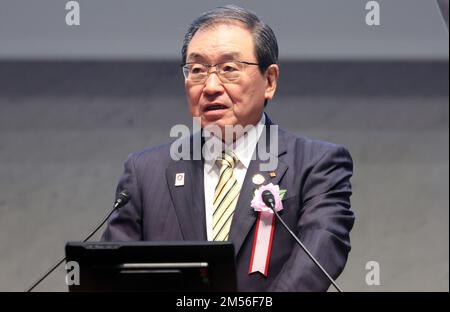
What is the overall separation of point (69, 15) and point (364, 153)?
5.28 feet

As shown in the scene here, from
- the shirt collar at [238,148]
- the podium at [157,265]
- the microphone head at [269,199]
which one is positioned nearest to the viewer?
the podium at [157,265]

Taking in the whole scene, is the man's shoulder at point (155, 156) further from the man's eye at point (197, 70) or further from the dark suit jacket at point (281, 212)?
the man's eye at point (197, 70)

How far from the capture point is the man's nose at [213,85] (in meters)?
2.82

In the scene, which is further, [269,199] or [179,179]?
[179,179]

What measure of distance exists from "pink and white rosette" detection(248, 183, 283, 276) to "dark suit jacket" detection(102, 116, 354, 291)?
0.06ft

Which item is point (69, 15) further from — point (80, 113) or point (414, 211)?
point (414, 211)

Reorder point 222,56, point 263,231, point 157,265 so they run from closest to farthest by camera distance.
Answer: point 157,265 < point 263,231 < point 222,56

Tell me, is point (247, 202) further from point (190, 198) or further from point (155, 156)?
point (155, 156)

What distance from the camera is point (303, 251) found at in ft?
8.64

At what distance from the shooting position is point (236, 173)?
2.88 metres

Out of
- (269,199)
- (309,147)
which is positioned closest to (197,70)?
(309,147)

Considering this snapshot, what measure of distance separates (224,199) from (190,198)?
115 millimetres

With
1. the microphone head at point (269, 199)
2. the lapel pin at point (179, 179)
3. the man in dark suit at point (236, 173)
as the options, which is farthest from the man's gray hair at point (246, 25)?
the microphone head at point (269, 199)

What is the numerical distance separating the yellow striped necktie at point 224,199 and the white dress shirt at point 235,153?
3cm
